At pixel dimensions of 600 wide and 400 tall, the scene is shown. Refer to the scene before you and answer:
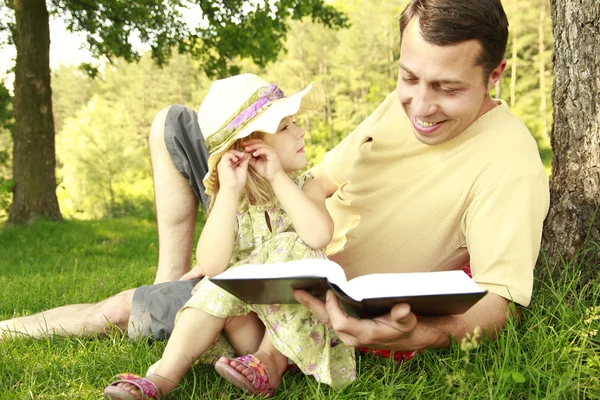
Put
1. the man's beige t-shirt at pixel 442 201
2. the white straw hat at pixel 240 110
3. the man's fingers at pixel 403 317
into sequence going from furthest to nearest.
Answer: the white straw hat at pixel 240 110
the man's beige t-shirt at pixel 442 201
the man's fingers at pixel 403 317

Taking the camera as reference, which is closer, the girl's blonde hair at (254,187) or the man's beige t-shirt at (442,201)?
the man's beige t-shirt at (442,201)

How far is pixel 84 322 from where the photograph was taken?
9.75 feet

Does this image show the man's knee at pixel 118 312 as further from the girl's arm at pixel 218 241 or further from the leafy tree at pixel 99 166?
the leafy tree at pixel 99 166

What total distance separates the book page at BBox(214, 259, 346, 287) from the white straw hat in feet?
1.94

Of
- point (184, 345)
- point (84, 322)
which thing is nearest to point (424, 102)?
point (184, 345)

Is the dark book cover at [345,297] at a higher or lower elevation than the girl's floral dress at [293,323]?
higher

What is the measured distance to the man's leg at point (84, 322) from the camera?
2951 millimetres

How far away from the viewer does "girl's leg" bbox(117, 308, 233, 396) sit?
2150 mm

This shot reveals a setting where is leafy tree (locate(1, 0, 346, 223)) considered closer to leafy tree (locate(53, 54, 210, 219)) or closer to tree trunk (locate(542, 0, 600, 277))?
tree trunk (locate(542, 0, 600, 277))

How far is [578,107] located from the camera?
274cm

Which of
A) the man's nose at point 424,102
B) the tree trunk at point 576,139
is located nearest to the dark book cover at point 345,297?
the man's nose at point 424,102

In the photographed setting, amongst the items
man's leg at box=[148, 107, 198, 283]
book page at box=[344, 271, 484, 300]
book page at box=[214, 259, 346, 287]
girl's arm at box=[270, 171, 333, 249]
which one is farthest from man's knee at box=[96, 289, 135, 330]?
book page at box=[344, 271, 484, 300]

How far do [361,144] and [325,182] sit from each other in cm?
33

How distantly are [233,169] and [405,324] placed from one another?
34.9 inches
